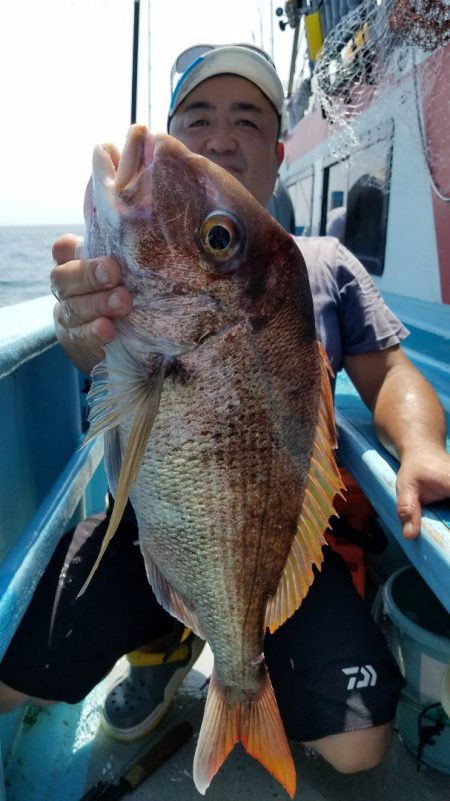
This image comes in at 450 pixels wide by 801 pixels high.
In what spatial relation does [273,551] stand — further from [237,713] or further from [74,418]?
[74,418]

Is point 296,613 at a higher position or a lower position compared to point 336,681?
higher

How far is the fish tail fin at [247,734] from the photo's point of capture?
4.70 feet

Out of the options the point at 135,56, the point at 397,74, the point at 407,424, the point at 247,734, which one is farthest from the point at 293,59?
the point at 247,734

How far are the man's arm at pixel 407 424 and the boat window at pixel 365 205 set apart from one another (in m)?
2.80

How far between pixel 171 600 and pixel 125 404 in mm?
560

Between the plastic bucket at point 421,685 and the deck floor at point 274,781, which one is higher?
the plastic bucket at point 421,685

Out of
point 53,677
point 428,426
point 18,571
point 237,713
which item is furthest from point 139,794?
point 428,426

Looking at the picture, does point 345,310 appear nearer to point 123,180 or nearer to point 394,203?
point 123,180

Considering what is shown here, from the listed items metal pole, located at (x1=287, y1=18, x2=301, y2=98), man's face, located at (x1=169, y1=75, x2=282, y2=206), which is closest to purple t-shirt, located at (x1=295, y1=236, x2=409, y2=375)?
A: man's face, located at (x1=169, y1=75, x2=282, y2=206)

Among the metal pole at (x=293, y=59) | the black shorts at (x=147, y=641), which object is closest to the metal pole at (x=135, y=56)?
the black shorts at (x=147, y=641)

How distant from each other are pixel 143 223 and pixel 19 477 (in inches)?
51.1

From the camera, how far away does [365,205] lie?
5285 millimetres

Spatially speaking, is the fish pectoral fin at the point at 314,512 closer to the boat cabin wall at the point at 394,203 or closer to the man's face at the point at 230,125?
the man's face at the point at 230,125

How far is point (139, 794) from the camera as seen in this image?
1.92m
